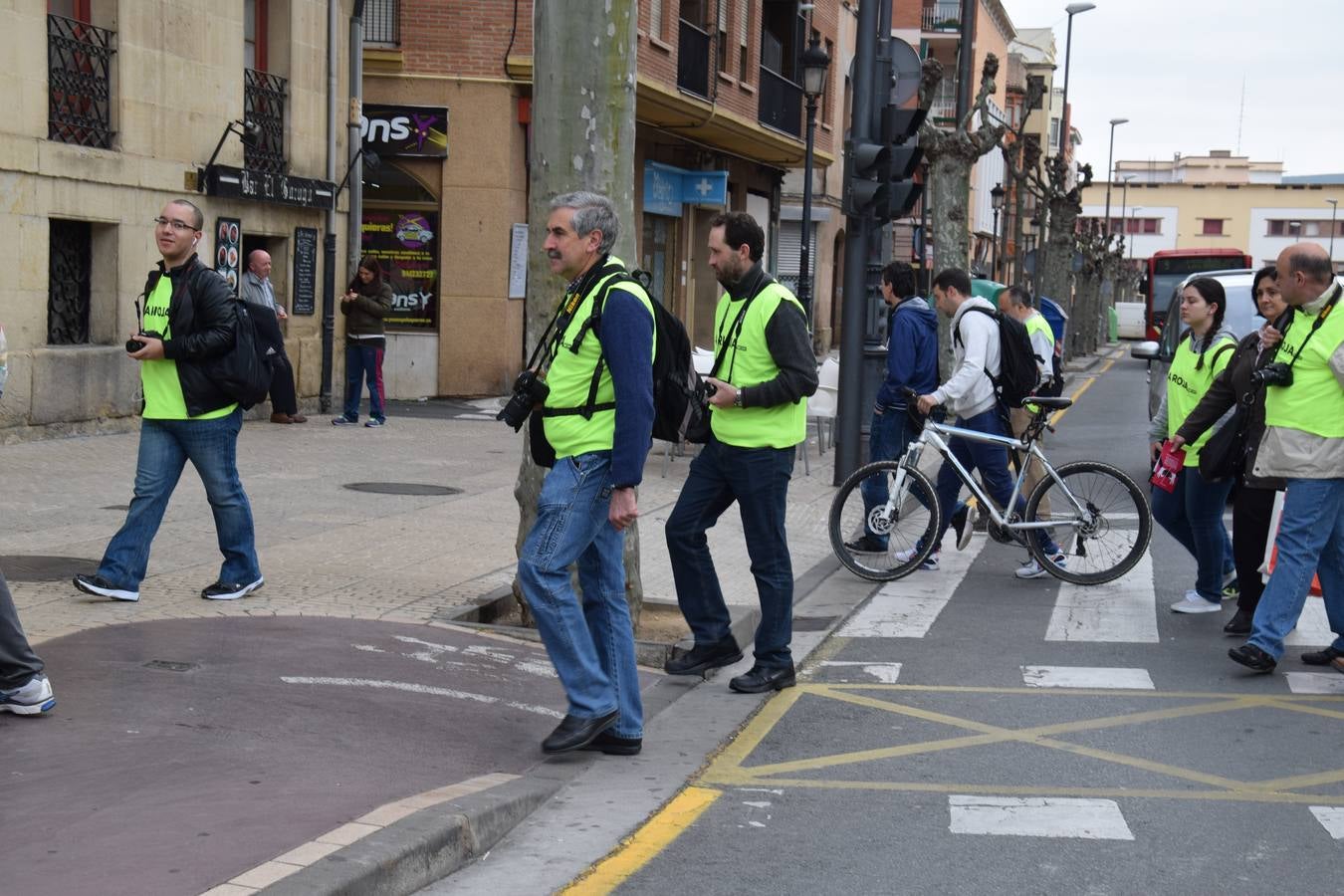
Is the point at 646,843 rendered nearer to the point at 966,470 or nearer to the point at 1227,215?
the point at 966,470

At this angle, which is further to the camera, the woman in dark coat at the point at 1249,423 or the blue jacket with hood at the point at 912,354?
the blue jacket with hood at the point at 912,354

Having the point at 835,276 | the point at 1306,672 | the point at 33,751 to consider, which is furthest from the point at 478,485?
the point at 835,276

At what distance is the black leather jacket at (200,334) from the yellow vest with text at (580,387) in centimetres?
280

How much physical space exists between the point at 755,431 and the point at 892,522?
3417 mm

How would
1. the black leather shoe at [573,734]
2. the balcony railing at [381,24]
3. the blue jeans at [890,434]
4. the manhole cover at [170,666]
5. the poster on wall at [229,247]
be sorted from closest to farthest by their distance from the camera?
the black leather shoe at [573,734]
the manhole cover at [170,666]
the blue jeans at [890,434]
the poster on wall at [229,247]
the balcony railing at [381,24]

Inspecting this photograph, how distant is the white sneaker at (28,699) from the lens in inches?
231

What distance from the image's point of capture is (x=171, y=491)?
8430mm

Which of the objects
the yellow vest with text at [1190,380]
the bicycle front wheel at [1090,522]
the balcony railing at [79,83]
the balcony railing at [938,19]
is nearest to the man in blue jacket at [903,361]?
the bicycle front wheel at [1090,522]

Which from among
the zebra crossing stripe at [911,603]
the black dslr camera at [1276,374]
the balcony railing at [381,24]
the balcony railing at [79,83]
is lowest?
the zebra crossing stripe at [911,603]

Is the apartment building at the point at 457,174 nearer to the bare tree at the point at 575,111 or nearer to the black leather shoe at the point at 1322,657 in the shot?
the bare tree at the point at 575,111

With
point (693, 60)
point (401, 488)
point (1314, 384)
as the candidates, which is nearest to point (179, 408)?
point (1314, 384)

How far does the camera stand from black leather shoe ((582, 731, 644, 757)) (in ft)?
20.6

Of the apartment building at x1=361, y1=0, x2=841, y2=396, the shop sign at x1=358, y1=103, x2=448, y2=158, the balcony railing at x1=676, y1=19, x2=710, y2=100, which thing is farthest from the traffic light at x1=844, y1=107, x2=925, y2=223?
the balcony railing at x1=676, y1=19, x2=710, y2=100

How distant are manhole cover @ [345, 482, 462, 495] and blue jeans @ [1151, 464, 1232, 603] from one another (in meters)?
5.75
